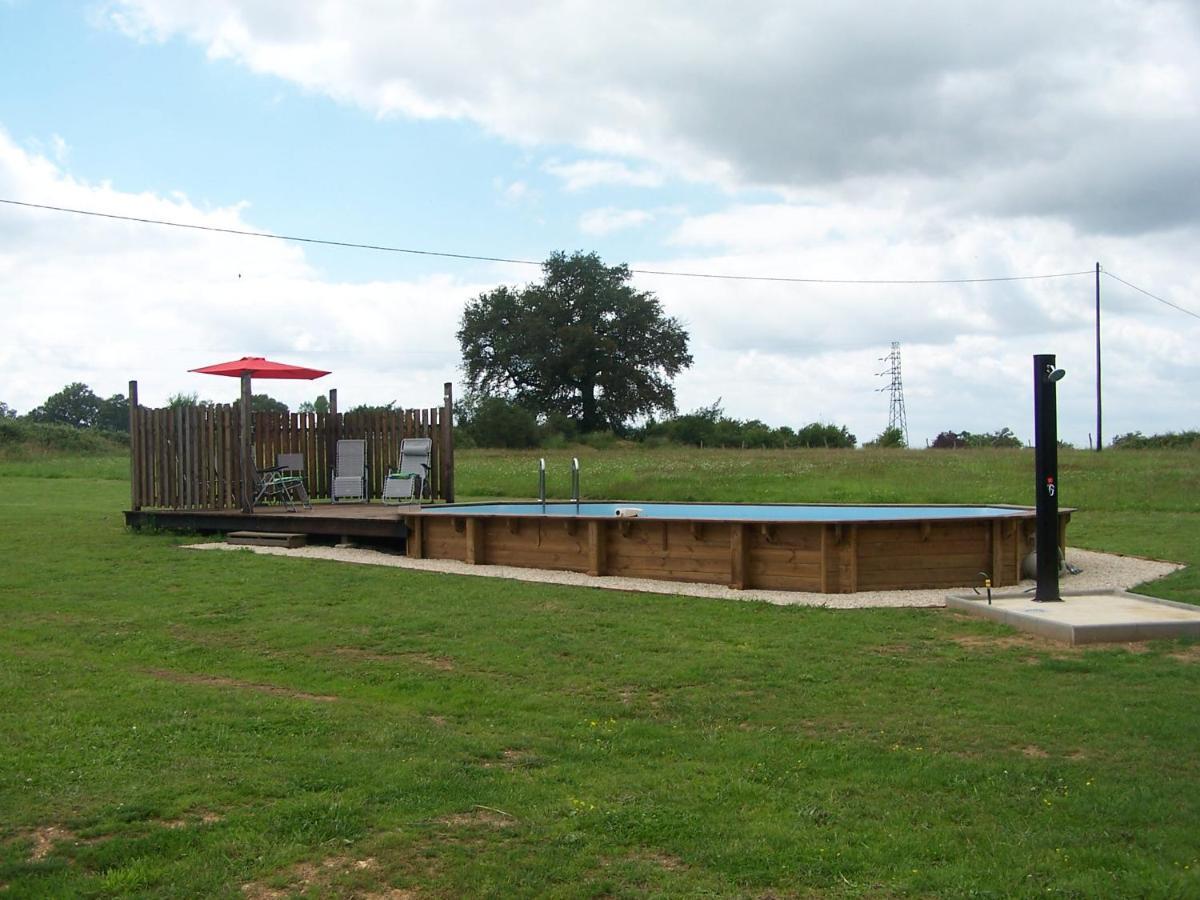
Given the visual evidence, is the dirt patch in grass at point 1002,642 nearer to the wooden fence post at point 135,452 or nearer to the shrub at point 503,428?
the wooden fence post at point 135,452

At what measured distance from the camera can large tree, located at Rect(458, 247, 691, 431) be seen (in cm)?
5047

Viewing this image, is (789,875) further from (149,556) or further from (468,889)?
(149,556)

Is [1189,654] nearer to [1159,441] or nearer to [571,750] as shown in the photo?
[571,750]

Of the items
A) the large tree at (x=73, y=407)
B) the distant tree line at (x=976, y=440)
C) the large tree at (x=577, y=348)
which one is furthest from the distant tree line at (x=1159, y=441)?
the large tree at (x=73, y=407)

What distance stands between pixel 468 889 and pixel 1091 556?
1115 centimetres

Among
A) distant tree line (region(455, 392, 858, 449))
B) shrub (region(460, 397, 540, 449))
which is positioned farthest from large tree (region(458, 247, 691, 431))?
shrub (region(460, 397, 540, 449))

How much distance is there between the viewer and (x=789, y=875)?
3.52 metres

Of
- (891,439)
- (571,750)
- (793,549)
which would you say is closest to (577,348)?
(891,439)

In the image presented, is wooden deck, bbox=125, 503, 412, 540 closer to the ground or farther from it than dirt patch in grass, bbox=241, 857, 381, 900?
farther from it

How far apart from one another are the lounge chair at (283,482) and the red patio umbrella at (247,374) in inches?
21.1

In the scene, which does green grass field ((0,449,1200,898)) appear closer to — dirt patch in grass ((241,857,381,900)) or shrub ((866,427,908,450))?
dirt patch in grass ((241,857,381,900))

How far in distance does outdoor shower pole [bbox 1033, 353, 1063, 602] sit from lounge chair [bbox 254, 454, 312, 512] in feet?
32.5

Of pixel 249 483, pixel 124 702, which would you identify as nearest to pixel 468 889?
pixel 124 702

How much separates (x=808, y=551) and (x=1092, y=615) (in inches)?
105
